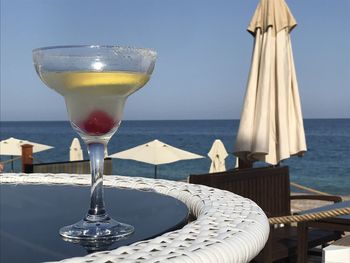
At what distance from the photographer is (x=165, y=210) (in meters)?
1.04

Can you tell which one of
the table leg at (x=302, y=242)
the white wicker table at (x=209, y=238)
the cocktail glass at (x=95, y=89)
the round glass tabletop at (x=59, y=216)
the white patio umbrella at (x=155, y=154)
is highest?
the cocktail glass at (x=95, y=89)

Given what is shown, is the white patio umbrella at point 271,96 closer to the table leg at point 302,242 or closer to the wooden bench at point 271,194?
the wooden bench at point 271,194

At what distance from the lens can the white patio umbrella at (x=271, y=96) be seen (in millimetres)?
4656

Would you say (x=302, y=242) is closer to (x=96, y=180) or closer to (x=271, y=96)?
(x=271, y=96)

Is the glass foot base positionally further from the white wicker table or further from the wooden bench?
the wooden bench

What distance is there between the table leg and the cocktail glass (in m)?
2.85

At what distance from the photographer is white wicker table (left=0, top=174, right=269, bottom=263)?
1.98 feet

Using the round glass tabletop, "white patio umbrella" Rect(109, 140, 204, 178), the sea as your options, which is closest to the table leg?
the round glass tabletop

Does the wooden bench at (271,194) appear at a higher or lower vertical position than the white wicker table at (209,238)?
lower

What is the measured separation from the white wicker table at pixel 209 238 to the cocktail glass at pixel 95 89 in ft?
0.45

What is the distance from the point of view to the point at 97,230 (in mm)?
819

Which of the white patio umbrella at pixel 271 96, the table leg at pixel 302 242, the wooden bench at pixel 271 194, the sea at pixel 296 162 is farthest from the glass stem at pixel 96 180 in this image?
the sea at pixel 296 162

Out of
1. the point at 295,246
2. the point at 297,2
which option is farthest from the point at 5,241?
the point at 297,2

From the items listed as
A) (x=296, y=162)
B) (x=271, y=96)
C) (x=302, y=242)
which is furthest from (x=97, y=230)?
(x=296, y=162)
